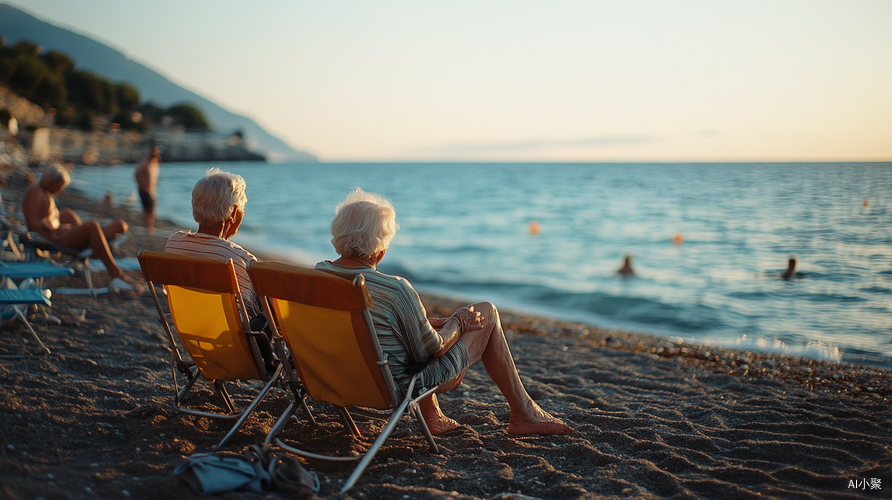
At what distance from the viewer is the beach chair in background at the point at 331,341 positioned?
2.24m

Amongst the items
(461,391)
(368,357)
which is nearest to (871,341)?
(461,391)

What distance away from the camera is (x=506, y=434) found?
3141mm

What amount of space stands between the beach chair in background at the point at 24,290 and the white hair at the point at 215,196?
168 centimetres

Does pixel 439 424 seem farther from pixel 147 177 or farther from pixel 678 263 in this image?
pixel 678 263

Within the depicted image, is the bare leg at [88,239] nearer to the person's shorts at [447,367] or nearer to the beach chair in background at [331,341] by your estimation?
the beach chair in background at [331,341]

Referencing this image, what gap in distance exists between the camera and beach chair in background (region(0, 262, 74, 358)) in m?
3.63

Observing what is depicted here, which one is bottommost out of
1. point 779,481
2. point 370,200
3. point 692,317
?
point 692,317

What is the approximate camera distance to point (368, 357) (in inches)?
93.3

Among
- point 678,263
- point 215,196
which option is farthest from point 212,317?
point 678,263

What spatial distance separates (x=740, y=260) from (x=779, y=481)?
11.2 meters

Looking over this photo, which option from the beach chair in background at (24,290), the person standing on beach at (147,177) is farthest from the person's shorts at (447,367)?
the person standing on beach at (147,177)

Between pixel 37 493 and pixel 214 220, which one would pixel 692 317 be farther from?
pixel 37 493

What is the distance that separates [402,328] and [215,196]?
1.22m

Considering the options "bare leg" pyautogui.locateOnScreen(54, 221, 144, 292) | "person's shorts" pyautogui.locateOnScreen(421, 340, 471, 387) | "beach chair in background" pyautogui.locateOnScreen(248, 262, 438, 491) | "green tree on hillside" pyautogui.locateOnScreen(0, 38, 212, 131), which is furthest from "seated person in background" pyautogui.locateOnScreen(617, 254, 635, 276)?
"green tree on hillside" pyautogui.locateOnScreen(0, 38, 212, 131)
